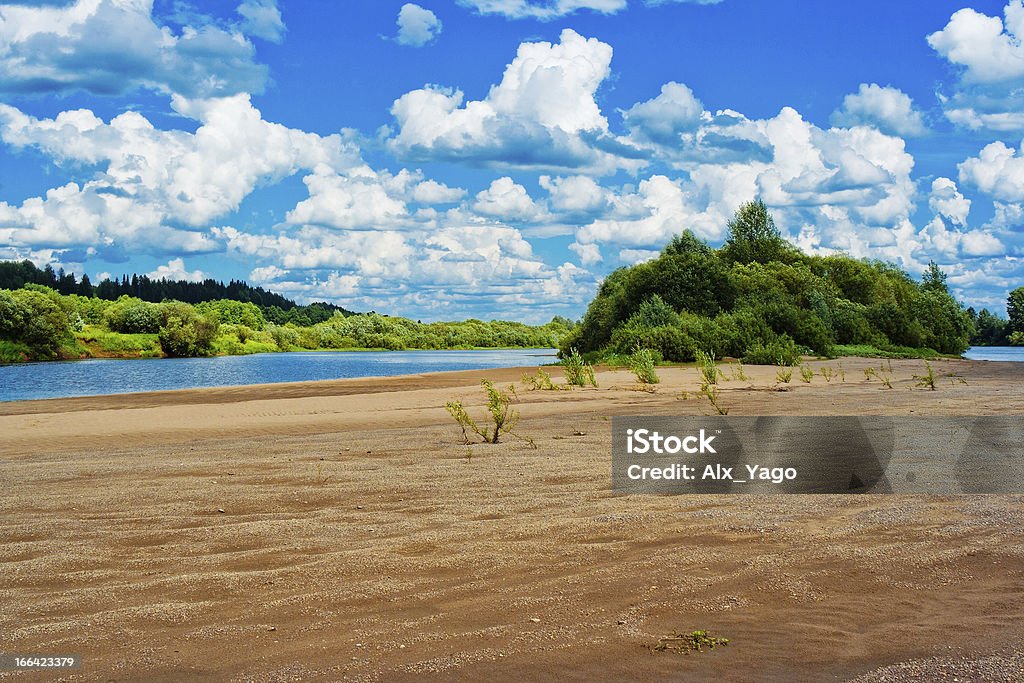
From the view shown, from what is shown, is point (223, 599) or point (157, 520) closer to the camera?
point (223, 599)

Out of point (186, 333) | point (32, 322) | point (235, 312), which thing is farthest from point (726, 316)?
point (235, 312)

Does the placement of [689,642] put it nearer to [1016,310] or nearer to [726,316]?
[726,316]

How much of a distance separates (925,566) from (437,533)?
3.41 m

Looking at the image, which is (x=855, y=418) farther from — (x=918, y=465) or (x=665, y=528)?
(x=665, y=528)

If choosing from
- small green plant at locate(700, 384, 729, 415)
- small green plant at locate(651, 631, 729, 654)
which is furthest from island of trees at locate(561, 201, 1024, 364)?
small green plant at locate(651, 631, 729, 654)

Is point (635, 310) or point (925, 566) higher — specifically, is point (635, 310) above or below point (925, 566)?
above

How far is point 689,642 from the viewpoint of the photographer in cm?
448

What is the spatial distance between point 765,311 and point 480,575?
4177 cm

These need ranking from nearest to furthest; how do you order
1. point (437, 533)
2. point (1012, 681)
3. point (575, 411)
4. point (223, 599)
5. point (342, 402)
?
point (1012, 681) → point (223, 599) → point (437, 533) → point (575, 411) → point (342, 402)

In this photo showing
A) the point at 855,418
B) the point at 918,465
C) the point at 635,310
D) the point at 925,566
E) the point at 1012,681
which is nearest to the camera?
the point at 1012,681

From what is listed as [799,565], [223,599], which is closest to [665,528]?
[799,565]

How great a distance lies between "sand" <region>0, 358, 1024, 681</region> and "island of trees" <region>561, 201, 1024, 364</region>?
29563 mm

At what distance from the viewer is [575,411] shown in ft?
58.0

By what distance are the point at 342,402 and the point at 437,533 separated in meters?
16.4
